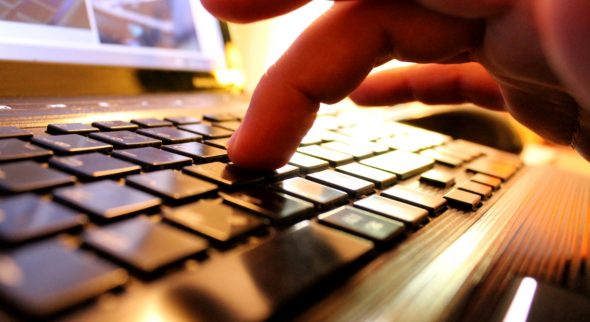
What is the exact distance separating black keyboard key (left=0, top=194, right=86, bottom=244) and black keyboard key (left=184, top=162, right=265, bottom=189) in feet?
0.35

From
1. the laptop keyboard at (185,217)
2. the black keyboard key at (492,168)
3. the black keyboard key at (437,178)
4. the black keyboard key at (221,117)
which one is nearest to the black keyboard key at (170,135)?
the laptop keyboard at (185,217)

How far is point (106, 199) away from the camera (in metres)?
0.23

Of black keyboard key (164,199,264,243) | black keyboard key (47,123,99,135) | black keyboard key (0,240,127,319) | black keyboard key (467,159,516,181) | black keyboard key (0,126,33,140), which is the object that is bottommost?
black keyboard key (467,159,516,181)

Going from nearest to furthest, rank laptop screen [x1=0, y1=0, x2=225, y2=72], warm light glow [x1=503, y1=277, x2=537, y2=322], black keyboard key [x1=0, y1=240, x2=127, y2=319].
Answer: black keyboard key [x1=0, y1=240, x2=127, y2=319] < warm light glow [x1=503, y1=277, x2=537, y2=322] < laptop screen [x1=0, y1=0, x2=225, y2=72]

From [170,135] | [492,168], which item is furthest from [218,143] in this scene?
[492,168]

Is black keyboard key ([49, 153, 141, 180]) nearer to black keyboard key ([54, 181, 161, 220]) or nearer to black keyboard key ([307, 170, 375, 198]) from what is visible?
black keyboard key ([54, 181, 161, 220])

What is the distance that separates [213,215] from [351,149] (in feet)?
0.92

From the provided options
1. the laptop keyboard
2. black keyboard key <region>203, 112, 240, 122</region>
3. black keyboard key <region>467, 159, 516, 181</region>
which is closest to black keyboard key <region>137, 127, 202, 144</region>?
the laptop keyboard

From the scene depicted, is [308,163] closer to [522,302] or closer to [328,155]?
[328,155]

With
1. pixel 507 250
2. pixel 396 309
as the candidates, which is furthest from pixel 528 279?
pixel 396 309

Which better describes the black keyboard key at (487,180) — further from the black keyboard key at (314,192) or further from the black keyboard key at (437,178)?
the black keyboard key at (314,192)

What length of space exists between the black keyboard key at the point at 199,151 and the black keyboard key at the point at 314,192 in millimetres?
68

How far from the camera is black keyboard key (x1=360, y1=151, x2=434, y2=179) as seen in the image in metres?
0.45

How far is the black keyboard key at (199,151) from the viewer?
0.36m
